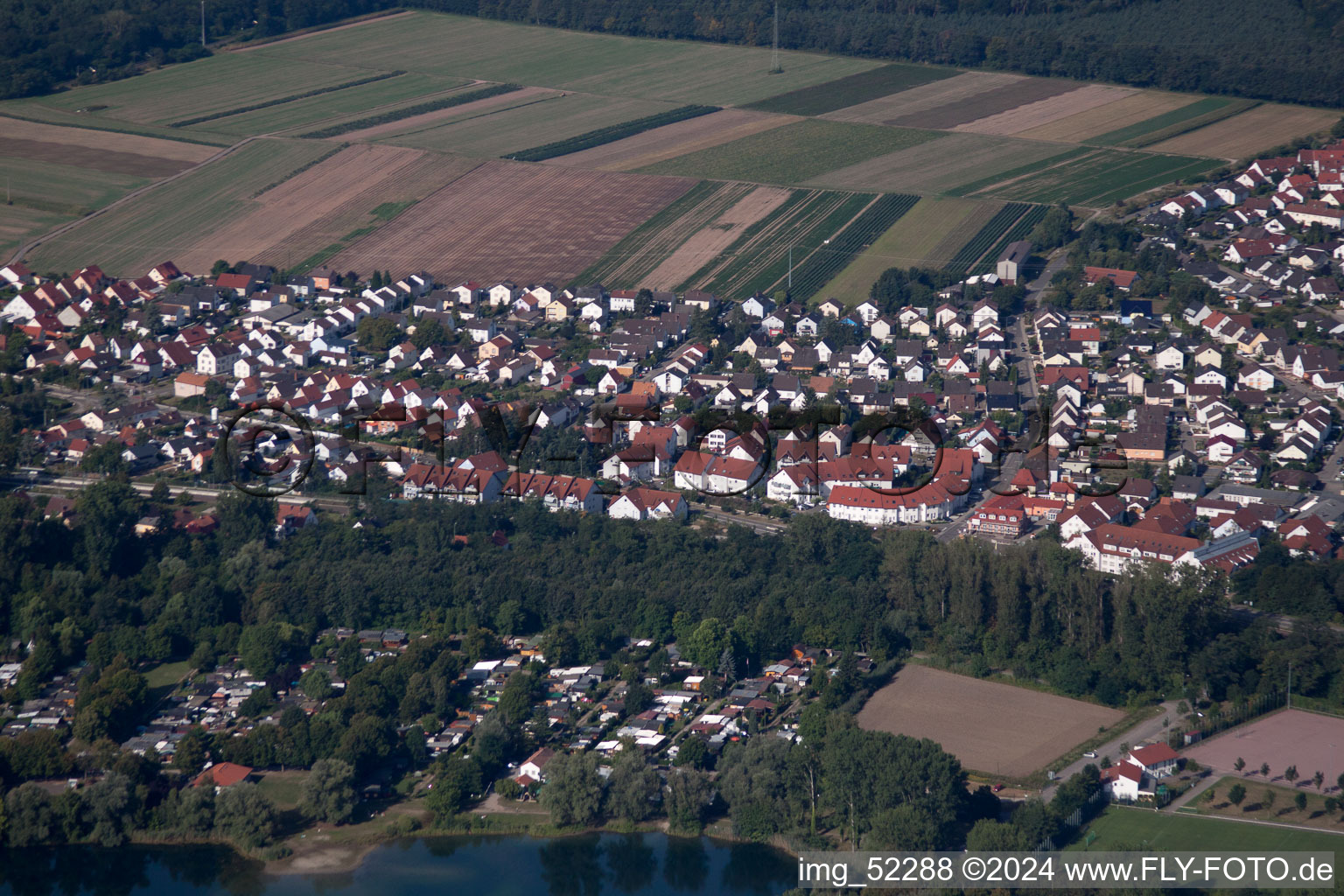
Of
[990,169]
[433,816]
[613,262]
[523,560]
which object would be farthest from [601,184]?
[433,816]

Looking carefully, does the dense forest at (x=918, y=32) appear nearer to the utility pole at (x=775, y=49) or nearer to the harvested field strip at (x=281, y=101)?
the utility pole at (x=775, y=49)

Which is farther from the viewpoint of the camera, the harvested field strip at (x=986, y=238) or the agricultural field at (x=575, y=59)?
the agricultural field at (x=575, y=59)

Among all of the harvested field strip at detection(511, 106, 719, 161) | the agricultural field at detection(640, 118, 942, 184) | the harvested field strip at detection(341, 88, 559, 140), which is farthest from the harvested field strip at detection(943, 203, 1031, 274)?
the harvested field strip at detection(341, 88, 559, 140)

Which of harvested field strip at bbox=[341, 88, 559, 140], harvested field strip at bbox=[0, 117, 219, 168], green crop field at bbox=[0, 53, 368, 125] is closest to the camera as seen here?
harvested field strip at bbox=[0, 117, 219, 168]

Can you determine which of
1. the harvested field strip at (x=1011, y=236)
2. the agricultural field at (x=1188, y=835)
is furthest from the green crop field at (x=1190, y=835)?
the harvested field strip at (x=1011, y=236)

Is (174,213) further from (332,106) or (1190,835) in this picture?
(1190,835)

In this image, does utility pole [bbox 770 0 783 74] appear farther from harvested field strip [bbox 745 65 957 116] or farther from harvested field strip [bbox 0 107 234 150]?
harvested field strip [bbox 0 107 234 150]
